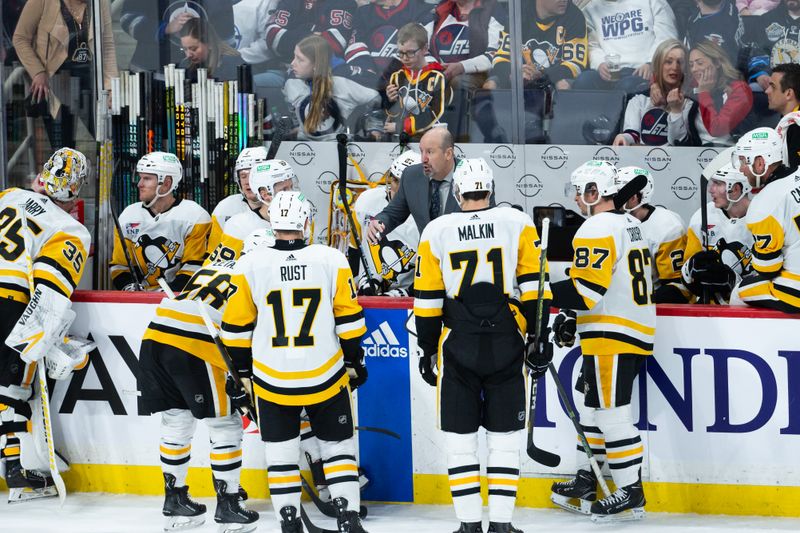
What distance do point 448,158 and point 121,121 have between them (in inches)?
102

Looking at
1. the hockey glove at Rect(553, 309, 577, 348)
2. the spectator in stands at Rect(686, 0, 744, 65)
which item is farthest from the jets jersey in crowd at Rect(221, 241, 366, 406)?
the spectator in stands at Rect(686, 0, 744, 65)

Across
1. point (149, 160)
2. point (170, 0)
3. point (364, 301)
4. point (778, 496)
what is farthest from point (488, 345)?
point (170, 0)

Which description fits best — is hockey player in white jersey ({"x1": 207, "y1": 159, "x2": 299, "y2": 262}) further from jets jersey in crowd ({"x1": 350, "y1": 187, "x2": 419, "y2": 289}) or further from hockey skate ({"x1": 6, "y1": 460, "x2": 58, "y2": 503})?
hockey skate ({"x1": 6, "y1": 460, "x2": 58, "y2": 503})

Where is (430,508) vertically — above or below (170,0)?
below

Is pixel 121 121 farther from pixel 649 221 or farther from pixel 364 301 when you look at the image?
pixel 649 221

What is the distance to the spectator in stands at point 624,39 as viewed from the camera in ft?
24.4

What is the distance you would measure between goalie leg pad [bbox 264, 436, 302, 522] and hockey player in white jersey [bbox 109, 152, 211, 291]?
1991 mm

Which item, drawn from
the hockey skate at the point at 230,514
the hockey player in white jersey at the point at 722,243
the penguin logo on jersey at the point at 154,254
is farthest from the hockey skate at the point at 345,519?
the penguin logo on jersey at the point at 154,254

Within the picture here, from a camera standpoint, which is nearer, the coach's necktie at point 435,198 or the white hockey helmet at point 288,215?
the white hockey helmet at point 288,215

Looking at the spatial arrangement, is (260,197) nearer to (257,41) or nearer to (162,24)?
(257,41)

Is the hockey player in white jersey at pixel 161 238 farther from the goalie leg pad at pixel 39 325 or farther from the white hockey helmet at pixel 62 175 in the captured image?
the goalie leg pad at pixel 39 325

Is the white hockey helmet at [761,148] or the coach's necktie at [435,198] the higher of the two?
the white hockey helmet at [761,148]

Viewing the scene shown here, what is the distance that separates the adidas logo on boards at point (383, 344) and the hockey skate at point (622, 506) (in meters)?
1.07

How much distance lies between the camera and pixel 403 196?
6391mm
